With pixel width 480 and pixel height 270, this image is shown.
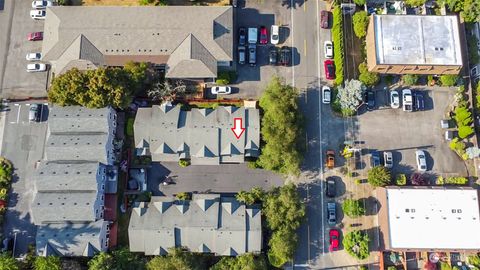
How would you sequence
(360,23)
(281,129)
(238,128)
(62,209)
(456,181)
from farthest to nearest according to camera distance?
(360,23), (456,181), (238,128), (281,129), (62,209)

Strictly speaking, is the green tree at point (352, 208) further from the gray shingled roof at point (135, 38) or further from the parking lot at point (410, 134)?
the gray shingled roof at point (135, 38)

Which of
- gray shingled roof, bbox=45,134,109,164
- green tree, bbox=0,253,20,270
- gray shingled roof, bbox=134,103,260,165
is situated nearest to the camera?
green tree, bbox=0,253,20,270

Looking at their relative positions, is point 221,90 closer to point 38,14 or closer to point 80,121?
point 80,121

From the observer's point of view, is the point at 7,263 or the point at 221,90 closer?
the point at 7,263

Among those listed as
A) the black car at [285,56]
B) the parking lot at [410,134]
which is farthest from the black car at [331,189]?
the black car at [285,56]

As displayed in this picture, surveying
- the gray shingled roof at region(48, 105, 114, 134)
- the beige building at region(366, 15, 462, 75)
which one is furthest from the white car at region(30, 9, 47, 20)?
the beige building at region(366, 15, 462, 75)

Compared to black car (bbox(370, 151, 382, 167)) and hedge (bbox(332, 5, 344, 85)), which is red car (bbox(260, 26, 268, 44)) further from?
black car (bbox(370, 151, 382, 167))

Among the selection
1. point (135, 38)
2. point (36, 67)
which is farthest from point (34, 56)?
point (135, 38)
